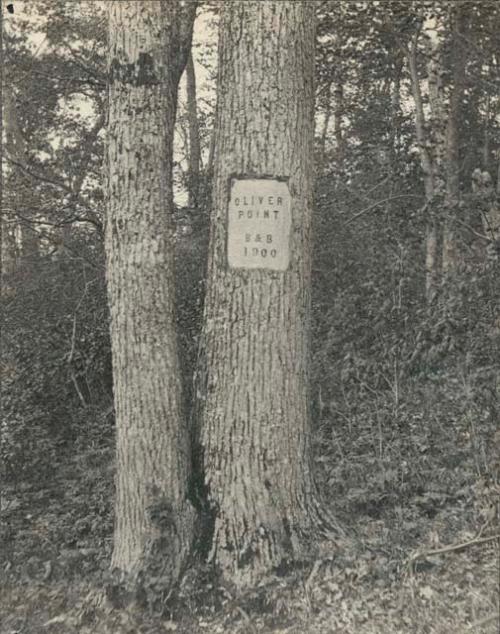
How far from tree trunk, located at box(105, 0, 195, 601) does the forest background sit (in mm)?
420

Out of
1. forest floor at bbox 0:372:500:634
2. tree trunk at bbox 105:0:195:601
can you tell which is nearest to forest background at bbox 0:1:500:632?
forest floor at bbox 0:372:500:634

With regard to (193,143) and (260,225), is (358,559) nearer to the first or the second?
(260,225)

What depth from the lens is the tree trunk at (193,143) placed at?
10.2 m

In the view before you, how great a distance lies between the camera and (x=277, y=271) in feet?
13.3

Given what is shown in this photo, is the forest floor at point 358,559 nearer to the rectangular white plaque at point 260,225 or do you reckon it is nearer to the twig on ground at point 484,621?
the twig on ground at point 484,621

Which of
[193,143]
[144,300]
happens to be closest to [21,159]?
[193,143]

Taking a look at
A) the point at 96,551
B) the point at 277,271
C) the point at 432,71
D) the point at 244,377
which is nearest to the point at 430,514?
the point at 244,377

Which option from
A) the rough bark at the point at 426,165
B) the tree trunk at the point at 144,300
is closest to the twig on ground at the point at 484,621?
the tree trunk at the point at 144,300

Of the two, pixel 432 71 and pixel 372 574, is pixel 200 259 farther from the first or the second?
pixel 372 574

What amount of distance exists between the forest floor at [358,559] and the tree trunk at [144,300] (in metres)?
0.36

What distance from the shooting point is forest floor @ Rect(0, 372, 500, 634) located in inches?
148

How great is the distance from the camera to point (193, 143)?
13523 mm

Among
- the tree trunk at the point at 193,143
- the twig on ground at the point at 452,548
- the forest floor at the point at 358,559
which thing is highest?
the tree trunk at the point at 193,143

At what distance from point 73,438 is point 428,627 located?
5671 millimetres
